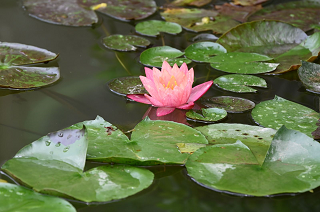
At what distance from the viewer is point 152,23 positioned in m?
2.51

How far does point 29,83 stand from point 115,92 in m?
0.42

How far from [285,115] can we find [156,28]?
1.26 m

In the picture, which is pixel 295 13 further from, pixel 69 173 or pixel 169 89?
pixel 69 173

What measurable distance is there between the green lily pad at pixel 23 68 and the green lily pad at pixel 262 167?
3.10 feet

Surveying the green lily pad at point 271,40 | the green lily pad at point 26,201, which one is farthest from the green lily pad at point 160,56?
the green lily pad at point 26,201

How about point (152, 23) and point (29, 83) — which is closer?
point (29, 83)

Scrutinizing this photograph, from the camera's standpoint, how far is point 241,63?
193 cm

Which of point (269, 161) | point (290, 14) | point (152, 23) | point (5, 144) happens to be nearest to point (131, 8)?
point (152, 23)

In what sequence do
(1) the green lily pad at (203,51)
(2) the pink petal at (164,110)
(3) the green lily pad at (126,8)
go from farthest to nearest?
(3) the green lily pad at (126,8)
(1) the green lily pad at (203,51)
(2) the pink petal at (164,110)

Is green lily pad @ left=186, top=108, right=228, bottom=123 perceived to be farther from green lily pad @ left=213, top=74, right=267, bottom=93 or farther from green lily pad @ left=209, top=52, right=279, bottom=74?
green lily pad @ left=209, top=52, right=279, bottom=74

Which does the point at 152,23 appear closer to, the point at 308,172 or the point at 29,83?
the point at 29,83

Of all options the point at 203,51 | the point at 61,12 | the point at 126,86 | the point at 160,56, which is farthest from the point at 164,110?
the point at 61,12

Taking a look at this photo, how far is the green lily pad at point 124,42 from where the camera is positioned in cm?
214

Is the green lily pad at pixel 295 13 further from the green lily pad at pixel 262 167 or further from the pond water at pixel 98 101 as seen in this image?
the green lily pad at pixel 262 167
